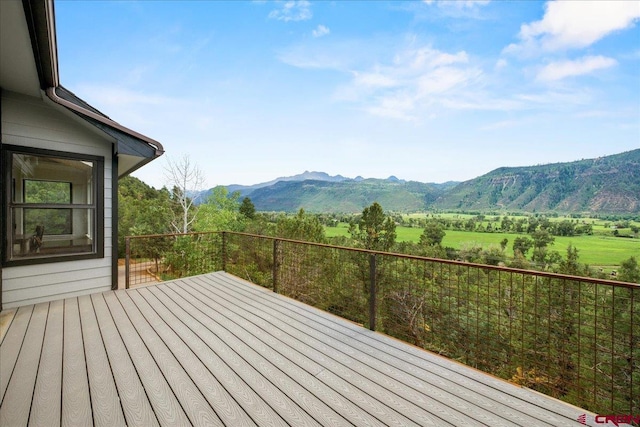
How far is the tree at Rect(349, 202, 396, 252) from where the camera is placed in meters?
23.1

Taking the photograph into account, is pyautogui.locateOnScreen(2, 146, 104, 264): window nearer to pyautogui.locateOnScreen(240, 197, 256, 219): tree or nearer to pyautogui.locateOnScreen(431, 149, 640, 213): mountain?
pyautogui.locateOnScreen(240, 197, 256, 219): tree

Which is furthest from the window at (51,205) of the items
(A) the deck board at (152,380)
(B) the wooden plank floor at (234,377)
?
(A) the deck board at (152,380)

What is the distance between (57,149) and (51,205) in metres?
0.77

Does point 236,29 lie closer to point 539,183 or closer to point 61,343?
point 61,343

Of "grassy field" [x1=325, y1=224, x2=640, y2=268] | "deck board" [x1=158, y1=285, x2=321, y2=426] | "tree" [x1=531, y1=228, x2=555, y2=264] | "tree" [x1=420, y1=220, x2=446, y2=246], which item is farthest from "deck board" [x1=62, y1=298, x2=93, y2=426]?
"tree" [x1=531, y1=228, x2=555, y2=264]

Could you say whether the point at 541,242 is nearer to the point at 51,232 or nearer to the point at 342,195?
the point at 342,195

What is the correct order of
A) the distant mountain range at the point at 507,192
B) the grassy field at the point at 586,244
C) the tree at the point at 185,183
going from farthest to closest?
the distant mountain range at the point at 507,192
the grassy field at the point at 586,244
the tree at the point at 185,183

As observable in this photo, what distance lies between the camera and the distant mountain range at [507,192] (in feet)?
98.4

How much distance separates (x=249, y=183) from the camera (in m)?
77.6

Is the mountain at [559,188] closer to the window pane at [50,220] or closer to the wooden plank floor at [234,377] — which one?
the wooden plank floor at [234,377]

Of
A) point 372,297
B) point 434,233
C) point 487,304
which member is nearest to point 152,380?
point 372,297

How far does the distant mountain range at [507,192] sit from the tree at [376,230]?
23.3 feet

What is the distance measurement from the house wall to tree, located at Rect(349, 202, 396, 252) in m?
20.1

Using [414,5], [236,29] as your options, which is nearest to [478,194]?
[414,5]
